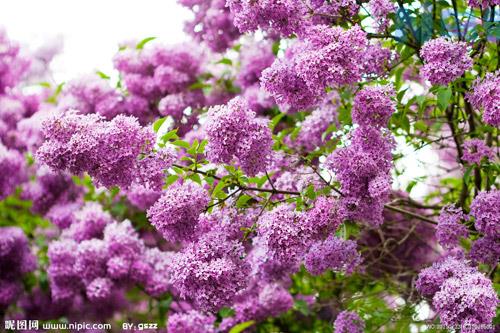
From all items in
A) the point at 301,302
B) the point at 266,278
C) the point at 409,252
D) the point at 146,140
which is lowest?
the point at 301,302

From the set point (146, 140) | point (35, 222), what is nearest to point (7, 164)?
point (35, 222)

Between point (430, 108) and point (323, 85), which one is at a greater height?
point (323, 85)

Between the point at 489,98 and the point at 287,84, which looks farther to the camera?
the point at 287,84

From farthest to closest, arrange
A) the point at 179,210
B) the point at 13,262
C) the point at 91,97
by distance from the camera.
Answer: the point at 13,262, the point at 91,97, the point at 179,210

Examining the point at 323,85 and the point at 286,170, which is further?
the point at 286,170

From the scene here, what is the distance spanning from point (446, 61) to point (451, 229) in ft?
1.88

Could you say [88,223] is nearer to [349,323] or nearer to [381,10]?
[349,323]

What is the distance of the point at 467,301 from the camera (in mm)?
1801

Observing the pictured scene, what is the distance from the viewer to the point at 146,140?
6.68 feet

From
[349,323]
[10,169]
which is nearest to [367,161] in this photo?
[349,323]

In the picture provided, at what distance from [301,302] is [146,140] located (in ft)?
6.73

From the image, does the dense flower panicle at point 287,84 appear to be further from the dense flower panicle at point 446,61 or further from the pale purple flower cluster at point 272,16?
the dense flower panicle at point 446,61

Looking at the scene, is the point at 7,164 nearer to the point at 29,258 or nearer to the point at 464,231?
the point at 29,258

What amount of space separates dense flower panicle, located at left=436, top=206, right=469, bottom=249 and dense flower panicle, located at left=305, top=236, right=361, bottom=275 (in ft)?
0.98
